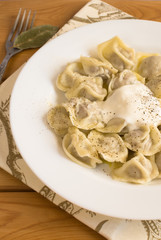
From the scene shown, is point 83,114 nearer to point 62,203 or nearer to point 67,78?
point 67,78

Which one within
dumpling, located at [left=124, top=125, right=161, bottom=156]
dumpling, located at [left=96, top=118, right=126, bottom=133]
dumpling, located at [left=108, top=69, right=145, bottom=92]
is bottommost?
dumpling, located at [left=124, top=125, right=161, bottom=156]

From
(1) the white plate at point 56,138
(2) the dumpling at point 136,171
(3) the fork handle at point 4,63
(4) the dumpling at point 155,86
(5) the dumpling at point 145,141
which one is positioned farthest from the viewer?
(3) the fork handle at point 4,63

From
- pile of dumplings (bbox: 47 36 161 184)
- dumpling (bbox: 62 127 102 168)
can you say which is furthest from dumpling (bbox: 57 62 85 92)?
dumpling (bbox: 62 127 102 168)

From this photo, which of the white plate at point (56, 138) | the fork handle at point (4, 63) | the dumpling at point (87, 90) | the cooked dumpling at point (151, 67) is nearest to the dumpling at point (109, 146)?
the white plate at point (56, 138)

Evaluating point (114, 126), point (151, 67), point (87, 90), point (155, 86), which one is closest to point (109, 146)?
point (114, 126)

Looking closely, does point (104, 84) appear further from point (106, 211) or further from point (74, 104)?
point (106, 211)

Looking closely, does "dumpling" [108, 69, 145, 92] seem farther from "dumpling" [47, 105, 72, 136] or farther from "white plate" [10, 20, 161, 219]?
"dumpling" [47, 105, 72, 136]

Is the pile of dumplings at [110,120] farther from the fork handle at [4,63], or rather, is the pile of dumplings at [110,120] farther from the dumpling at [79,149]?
the fork handle at [4,63]
